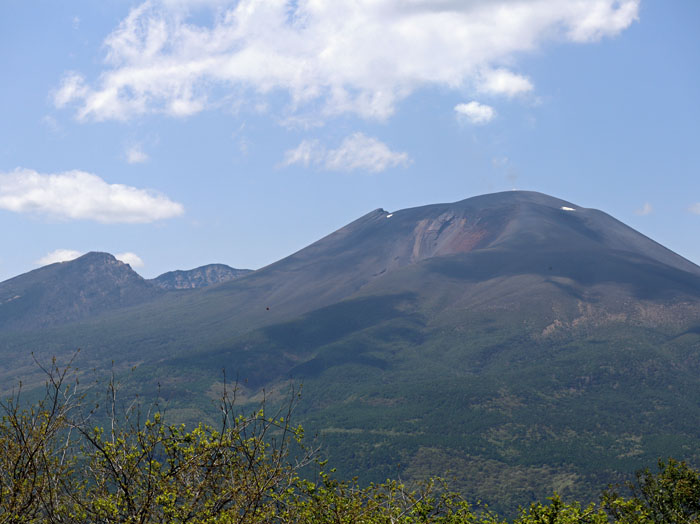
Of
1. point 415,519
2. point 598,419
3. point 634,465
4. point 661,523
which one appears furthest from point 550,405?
point 415,519

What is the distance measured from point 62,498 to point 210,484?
13.3 feet

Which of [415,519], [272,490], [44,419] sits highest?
[44,419]

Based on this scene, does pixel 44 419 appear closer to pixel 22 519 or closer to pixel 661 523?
pixel 22 519

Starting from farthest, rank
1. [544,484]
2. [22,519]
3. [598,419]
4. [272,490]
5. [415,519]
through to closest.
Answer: [598,419] → [544,484] → [415,519] → [272,490] → [22,519]

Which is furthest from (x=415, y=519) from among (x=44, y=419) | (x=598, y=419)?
(x=598, y=419)

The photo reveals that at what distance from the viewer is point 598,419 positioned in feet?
562

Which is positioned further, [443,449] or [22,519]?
[443,449]

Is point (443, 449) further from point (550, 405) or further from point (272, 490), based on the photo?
point (272, 490)

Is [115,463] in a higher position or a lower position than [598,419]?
higher

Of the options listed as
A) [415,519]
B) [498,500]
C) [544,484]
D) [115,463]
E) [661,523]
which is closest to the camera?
[115,463]

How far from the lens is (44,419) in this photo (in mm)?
18047

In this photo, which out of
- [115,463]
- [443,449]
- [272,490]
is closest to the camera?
[115,463]

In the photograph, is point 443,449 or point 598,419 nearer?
point 443,449

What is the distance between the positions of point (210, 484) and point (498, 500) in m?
113
